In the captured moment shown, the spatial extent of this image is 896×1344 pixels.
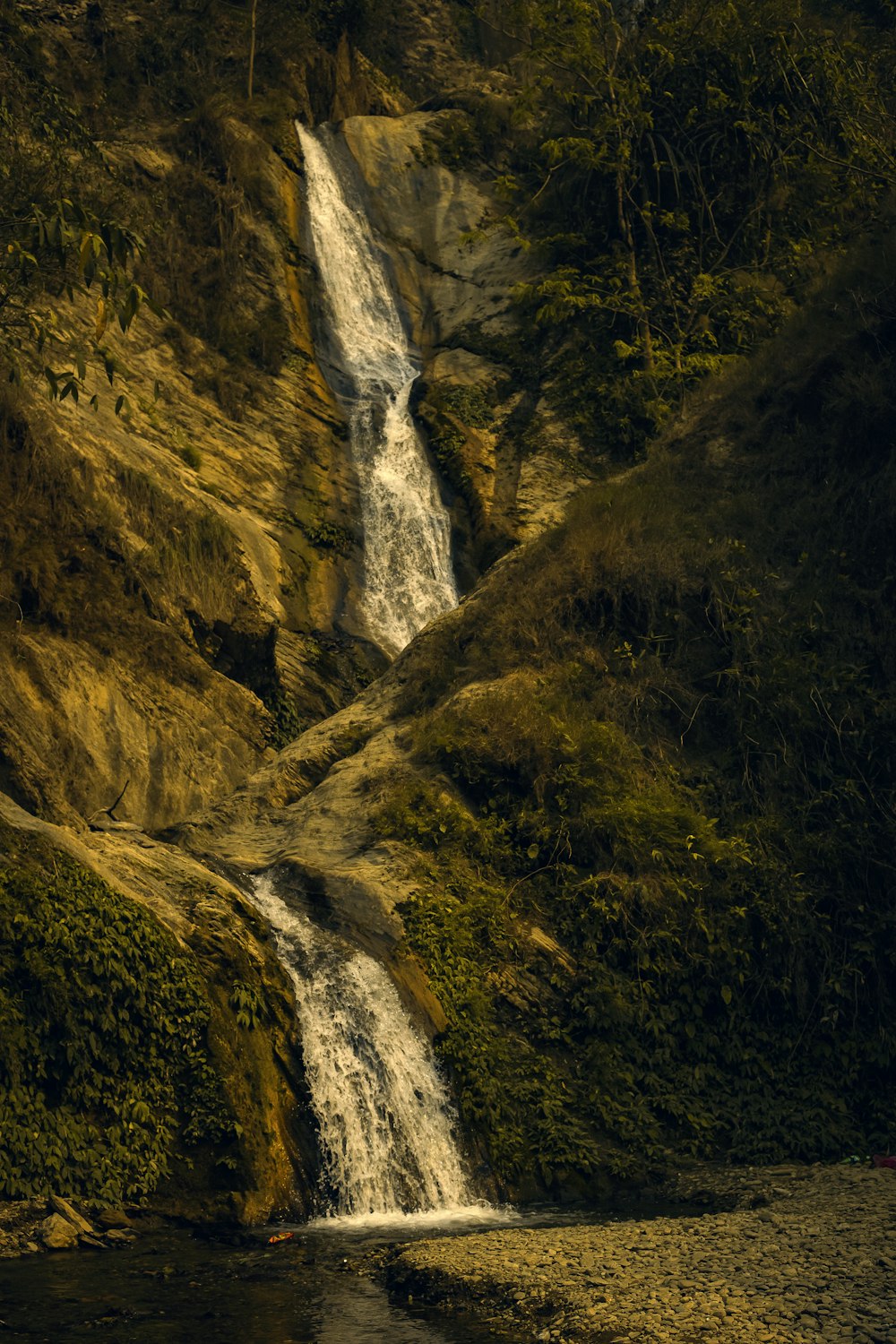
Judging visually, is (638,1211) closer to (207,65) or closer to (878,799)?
(878,799)

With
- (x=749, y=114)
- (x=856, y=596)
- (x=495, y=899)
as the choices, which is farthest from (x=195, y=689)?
(x=749, y=114)

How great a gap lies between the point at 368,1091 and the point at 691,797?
656 cm

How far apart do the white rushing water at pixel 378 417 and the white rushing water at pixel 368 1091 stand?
13.6 meters

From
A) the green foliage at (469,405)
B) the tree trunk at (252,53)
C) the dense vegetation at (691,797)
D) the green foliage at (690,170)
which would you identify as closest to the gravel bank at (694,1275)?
the dense vegetation at (691,797)

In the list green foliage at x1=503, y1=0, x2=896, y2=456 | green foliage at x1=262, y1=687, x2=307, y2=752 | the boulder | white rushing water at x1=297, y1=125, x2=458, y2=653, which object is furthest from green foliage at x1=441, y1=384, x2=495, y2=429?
the boulder

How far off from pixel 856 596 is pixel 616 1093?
8476 mm

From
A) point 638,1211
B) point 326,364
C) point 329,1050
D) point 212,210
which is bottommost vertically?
point 638,1211

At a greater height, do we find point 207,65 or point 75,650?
point 207,65

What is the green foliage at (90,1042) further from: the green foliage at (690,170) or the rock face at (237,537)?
the green foliage at (690,170)

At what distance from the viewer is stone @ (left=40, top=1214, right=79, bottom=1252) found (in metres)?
12.4

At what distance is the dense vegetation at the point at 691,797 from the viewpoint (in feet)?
53.4

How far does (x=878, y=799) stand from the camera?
60.3 ft

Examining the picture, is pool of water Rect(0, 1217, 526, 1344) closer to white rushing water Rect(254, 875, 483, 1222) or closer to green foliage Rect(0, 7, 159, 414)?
white rushing water Rect(254, 875, 483, 1222)

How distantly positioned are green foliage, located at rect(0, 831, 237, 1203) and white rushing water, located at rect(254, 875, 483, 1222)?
4.60ft
